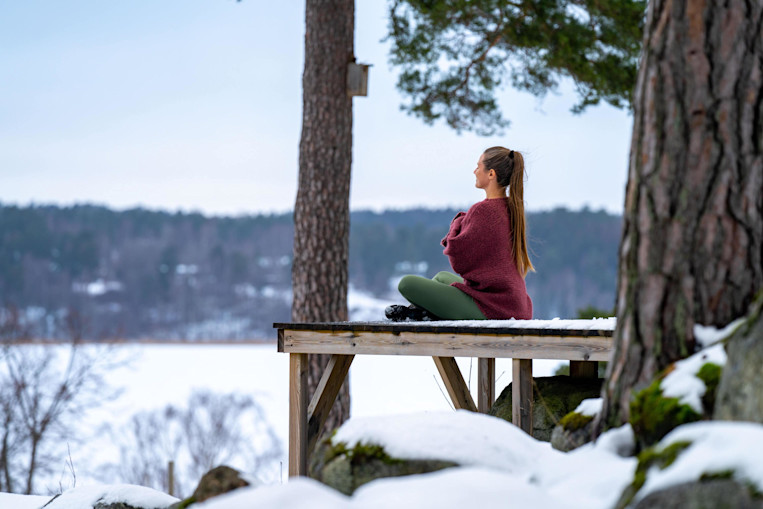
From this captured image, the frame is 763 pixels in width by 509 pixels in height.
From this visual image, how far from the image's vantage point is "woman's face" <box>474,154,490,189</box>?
17.4 feet

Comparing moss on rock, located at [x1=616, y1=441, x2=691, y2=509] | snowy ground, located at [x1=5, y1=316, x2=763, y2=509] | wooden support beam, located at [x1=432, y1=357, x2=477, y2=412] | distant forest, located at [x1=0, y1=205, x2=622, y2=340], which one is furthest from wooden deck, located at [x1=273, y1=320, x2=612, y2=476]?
distant forest, located at [x1=0, y1=205, x2=622, y2=340]

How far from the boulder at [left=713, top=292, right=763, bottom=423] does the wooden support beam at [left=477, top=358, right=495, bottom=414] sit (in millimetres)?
3495

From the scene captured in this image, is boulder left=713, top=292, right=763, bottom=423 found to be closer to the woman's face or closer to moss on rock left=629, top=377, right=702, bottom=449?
moss on rock left=629, top=377, right=702, bottom=449

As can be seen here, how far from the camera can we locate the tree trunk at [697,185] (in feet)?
7.95

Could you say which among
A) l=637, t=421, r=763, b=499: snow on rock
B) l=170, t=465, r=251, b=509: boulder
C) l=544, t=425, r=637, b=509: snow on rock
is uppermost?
l=637, t=421, r=763, b=499: snow on rock

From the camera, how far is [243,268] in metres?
43.3

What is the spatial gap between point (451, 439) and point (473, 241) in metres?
2.78

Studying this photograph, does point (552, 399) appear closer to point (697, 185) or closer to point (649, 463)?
point (697, 185)

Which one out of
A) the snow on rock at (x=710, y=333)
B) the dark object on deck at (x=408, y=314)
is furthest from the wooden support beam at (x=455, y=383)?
the snow on rock at (x=710, y=333)

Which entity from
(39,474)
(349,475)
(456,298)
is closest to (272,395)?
(39,474)

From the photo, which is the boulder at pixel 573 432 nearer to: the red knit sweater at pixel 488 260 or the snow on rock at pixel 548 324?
the snow on rock at pixel 548 324

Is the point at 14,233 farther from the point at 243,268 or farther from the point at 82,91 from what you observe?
the point at 243,268

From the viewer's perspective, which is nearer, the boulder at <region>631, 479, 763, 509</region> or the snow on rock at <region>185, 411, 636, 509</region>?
the boulder at <region>631, 479, 763, 509</region>

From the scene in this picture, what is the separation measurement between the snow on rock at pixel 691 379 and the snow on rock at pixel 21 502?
363cm
